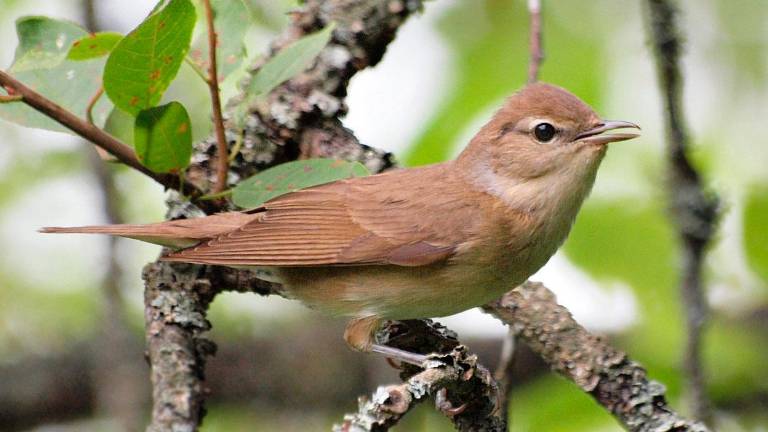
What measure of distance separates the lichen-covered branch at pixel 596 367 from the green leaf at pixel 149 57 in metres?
1.62

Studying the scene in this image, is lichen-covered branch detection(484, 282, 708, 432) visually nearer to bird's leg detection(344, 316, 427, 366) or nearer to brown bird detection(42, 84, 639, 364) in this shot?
brown bird detection(42, 84, 639, 364)

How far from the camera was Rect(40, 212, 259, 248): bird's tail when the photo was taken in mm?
3826

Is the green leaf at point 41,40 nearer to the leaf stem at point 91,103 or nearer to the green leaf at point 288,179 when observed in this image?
the leaf stem at point 91,103

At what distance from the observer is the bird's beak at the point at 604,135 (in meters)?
4.02

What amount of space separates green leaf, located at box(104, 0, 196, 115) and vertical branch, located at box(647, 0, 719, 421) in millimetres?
2194

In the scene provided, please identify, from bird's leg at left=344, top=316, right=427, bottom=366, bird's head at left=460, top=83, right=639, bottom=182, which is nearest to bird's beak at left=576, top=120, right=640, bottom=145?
bird's head at left=460, top=83, right=639, bottom=182

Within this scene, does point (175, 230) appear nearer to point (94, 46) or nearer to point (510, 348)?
point (94, 46)

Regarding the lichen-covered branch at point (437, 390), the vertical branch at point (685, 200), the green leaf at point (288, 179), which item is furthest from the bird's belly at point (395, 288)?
the vertical branch at point (685, 200)

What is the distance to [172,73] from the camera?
134 inches

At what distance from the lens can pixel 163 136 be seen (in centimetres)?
349

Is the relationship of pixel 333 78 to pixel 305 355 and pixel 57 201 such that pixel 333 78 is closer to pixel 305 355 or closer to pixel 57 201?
pixel 305 355

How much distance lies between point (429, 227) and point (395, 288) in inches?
12.9

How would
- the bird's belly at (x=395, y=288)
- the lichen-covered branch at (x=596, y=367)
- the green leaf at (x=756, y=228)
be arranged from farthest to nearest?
the green leaf at (x=756, y=228) → the bird's belly at (x=395, y=288) → the lichen-covered branch at (x=596, y=367)

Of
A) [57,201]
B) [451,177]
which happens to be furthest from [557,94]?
[57,201]
